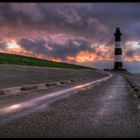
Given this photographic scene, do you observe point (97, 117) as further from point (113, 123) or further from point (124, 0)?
point (124, 0)

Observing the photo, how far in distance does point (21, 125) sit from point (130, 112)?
4.73m

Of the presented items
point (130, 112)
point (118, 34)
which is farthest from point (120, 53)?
point (130, 112)

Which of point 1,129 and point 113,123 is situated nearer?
point 1,129

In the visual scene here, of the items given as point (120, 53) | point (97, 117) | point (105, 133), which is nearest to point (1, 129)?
point (105, 133)

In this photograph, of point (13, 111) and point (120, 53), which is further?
point (120, 53)

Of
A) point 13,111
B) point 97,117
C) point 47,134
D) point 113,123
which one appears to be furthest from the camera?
point 13,111

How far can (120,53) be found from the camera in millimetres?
132625

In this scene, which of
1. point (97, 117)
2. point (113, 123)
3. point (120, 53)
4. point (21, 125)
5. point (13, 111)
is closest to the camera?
point (21, 125)

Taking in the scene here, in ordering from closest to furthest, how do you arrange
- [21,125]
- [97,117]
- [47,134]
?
[47,134] → [21,125] → [97,117]

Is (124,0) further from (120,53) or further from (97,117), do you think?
(120,53)

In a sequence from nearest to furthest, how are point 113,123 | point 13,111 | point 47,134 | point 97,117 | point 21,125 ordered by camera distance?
1. point 47,134
2. point 21,125
3. point 113,123
4. point 97,117
5. point 13,111

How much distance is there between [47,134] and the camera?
9.81 metres

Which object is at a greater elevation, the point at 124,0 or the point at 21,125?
the point at 124,0

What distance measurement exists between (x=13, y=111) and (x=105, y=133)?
186 inches
